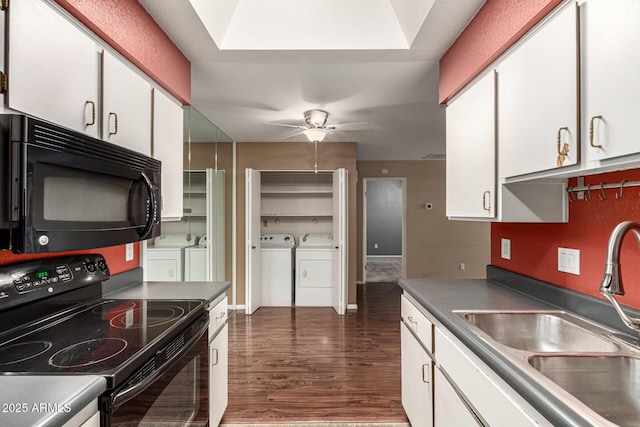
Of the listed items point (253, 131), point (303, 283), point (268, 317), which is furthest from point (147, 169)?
point (303, 283)

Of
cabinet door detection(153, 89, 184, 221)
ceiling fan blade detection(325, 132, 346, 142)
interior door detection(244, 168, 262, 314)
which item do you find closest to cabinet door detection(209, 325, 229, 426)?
cabinet door detection(153, 89, 184, 221)

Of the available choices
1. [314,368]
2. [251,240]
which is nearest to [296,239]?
[251,240]

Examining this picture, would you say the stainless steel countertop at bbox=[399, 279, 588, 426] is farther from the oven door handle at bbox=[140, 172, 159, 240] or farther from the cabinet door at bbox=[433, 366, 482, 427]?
the oven door handle at bbox=[140, 172, 159, 240]

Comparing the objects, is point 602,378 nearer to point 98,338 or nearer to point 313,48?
point 98,338

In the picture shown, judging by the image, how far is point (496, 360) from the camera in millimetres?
988

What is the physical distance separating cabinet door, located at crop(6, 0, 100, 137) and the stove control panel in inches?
21.9

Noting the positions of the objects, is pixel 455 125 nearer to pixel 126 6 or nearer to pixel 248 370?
pixel 126 6

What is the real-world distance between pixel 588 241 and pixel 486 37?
41.0 inches

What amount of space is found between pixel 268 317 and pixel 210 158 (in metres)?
2.08

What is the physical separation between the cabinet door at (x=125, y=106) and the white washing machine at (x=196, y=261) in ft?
5.25

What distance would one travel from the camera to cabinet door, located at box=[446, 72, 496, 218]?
157cm

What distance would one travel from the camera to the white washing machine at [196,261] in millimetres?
3035

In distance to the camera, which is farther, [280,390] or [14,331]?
[280,390]

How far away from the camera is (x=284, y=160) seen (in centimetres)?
453
